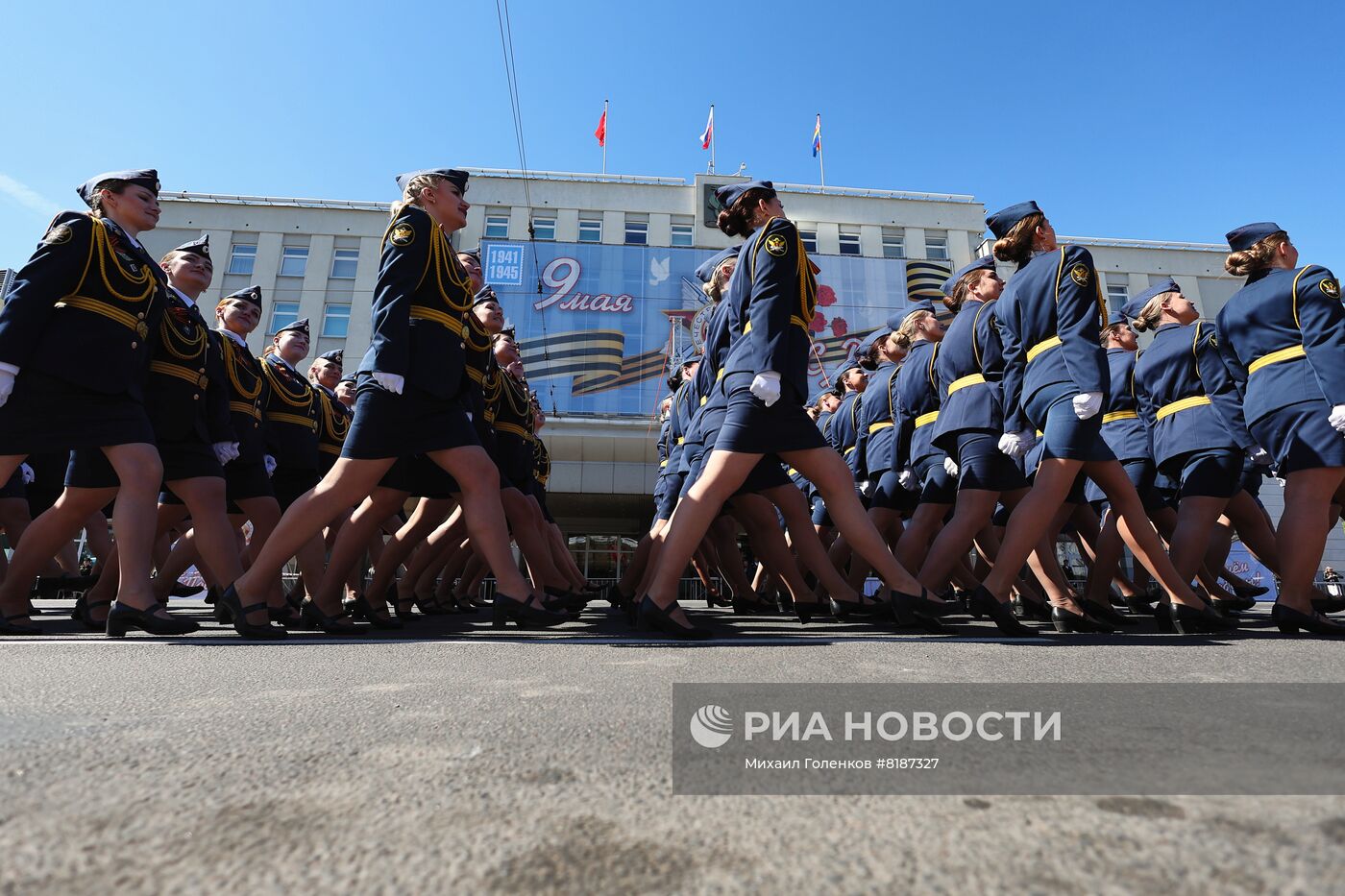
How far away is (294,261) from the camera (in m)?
26.2

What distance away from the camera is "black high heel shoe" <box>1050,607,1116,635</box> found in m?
3.50

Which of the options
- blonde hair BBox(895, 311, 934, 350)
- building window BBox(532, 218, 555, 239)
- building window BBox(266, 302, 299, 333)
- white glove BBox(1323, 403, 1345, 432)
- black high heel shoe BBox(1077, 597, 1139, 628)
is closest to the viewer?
white glove BBox(1323, 403, 1345, 432)

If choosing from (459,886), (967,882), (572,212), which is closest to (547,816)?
(459,886)

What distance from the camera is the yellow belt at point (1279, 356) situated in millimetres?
3488

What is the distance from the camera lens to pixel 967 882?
0.68m

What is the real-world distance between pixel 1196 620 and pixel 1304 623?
1.35 feet

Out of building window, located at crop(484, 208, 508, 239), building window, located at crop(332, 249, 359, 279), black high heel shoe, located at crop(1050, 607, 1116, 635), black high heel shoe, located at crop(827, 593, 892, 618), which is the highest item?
building window, located at crop(484, 208, 508, 239)

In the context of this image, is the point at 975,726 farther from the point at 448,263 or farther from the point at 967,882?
the point at 448,263

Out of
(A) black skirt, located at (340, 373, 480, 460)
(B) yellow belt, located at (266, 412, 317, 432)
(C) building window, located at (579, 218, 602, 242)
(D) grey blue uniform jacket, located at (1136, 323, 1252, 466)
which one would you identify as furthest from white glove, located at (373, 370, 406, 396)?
(C) building window, located at (579, 218, 602, 242)

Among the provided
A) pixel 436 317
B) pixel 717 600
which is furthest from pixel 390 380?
pixel 717 600

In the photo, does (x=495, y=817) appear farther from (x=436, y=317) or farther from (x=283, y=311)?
(x=283, y=311)

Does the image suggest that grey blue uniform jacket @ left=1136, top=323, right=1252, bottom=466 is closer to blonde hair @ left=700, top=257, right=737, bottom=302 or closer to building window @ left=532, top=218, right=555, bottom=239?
blonde hair @ left=700, top=257, right=737, bottom=302

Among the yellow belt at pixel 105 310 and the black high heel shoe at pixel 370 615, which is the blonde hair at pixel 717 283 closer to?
the black high heel shoe at pixel 370 615

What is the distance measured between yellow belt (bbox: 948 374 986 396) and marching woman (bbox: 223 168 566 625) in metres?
2.49
